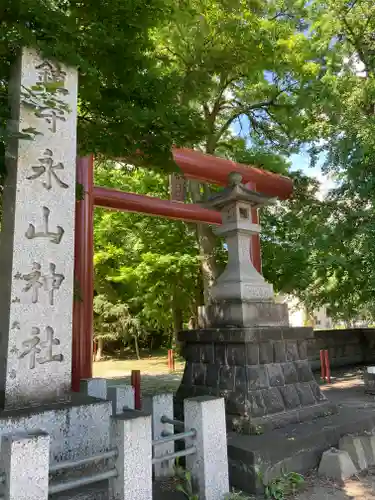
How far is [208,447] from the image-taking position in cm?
319

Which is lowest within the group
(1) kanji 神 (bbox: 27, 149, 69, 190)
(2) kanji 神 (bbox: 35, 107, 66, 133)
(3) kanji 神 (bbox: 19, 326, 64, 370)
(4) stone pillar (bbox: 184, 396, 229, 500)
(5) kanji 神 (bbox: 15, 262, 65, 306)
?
(4) stone pillar (bbox: 184, 396, 229, 500)

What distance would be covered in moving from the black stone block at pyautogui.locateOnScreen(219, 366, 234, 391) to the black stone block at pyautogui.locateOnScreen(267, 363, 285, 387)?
46 cm

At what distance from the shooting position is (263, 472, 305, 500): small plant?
346 cm

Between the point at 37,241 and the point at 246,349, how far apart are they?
267 centimetres

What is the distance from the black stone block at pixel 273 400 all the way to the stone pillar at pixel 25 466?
2835mm

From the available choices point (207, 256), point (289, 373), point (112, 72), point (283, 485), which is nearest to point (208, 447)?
point (283, 485)

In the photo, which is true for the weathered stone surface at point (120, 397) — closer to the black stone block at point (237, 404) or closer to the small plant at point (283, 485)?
the black stone block at point (237, 404)

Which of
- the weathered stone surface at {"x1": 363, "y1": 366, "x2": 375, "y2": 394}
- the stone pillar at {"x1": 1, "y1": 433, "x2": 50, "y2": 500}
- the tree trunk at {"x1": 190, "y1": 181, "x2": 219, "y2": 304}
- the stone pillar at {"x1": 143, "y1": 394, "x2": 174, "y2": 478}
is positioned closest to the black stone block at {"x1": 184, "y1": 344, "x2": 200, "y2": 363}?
the stone pillar at {"x1": 143, "y1": 394, "x2": 174, "y2": 478}

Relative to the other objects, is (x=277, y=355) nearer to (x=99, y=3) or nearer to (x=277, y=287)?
(x=99, y=3)

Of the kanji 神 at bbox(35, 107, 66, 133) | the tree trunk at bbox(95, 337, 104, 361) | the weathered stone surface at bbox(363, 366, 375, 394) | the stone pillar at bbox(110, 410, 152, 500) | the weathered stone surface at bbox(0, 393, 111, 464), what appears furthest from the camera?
the tree trunk at bbox(95, 337, 104, 361)

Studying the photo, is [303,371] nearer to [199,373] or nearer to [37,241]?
[199,373]

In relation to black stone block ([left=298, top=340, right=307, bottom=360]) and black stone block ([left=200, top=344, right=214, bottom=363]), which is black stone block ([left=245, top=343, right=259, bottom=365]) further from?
black stone block ([left=298, top=340, right=307, bottom=360])

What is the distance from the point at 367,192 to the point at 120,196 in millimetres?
5166

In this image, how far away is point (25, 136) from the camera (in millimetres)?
3047
